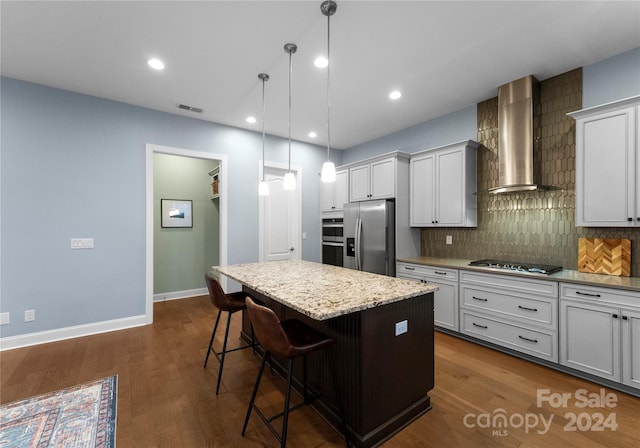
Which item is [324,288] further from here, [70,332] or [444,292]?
[70,332]

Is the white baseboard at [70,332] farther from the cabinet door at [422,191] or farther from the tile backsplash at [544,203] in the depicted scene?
the tile backsplash at [544,203]

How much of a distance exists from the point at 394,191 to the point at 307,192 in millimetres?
1842

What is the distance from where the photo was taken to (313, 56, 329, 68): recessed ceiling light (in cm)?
275

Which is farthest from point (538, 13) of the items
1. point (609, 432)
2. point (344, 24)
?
point (609, 432)

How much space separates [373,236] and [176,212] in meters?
3.65

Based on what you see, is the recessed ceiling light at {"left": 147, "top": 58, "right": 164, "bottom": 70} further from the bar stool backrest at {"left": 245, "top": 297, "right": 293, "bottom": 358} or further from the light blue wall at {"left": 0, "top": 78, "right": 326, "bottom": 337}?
the bar stool backrest at {"left": 245, "top": 297, "right": 293, "bottom": 358}

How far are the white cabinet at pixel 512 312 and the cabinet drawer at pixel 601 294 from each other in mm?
90

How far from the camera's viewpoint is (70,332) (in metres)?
3.38

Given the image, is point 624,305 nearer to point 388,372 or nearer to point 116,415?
point 388,372

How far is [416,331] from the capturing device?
2008 millimetres

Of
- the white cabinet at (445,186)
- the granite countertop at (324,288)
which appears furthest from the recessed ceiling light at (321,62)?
the granite countertop at (324,288)

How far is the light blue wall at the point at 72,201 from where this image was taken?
3.13 m

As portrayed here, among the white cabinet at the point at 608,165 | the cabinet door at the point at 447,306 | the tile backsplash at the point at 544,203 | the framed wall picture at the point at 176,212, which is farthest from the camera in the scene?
the framed wall picture at the point at 176,212

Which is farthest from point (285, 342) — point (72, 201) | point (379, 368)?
point (72, 201)
